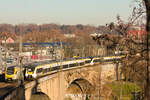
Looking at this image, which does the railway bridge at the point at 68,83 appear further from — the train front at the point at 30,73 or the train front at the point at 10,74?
the train front at the point at 10,74

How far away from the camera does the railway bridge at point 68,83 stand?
57.3ft

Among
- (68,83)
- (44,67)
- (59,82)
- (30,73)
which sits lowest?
(68,83)

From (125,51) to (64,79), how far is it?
2004 centimetres

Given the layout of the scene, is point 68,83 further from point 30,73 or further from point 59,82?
point 30,73

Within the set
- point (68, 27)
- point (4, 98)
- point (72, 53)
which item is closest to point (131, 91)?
point (72, 53)

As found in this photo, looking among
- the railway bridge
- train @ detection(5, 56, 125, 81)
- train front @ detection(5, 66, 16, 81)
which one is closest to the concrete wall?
the railway bridge

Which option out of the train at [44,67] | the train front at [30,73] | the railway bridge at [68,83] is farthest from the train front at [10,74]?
the train front at [30,73]

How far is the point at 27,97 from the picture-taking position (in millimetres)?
14977

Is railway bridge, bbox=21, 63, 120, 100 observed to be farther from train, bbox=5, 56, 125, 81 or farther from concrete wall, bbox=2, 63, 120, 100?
train, bbox=5, 56, 125, 81

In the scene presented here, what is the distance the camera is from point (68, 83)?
2436 centimetres

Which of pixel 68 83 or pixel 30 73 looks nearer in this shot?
pixel 30 73

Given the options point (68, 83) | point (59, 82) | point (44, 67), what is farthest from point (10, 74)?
point (68, 83)

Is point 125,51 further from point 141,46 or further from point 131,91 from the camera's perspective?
point 131,91

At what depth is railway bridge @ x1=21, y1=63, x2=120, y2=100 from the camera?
1747cm
